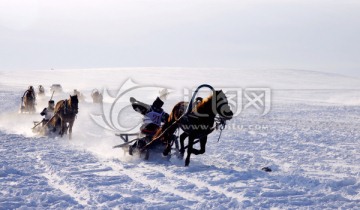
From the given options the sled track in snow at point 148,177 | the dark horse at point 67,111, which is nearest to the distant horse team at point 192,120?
the sled track in snow at point 148,177

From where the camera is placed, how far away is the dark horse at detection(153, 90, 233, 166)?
9.26m

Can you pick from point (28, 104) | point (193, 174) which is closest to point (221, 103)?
point (193, 174)

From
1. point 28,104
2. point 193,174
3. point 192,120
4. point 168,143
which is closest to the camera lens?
point 193,174

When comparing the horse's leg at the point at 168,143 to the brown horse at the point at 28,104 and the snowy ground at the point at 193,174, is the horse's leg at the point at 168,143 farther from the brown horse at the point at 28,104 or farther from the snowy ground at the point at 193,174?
the brown horse at the point at 28,104

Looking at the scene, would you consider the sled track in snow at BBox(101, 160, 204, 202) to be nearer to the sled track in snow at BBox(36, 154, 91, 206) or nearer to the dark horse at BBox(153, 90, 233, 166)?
the dark horse at BBox(153, 90, 233, 166)

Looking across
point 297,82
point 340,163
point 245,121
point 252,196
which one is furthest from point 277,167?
point 297,82

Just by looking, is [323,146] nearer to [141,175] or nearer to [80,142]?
[141,175]

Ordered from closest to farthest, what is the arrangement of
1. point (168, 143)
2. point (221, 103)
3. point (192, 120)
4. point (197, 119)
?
point (221, 103) → point (197, 119) → point (192, 120) → point (168, 143)

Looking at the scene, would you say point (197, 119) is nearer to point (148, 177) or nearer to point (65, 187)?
point (148, 177)

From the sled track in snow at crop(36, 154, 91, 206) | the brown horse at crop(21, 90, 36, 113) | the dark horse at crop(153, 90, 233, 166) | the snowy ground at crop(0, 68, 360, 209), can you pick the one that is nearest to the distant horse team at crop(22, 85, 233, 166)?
the dark horse at crop(153, 90, 233, 166)

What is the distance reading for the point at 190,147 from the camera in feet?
32.9

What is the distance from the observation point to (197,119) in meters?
9.62

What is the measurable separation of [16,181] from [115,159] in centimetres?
294

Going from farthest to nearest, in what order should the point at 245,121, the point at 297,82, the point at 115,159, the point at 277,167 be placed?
1. the point at 297,82
2. the point at 245,121
3. the point at 115,159
4. the point at 277,167
